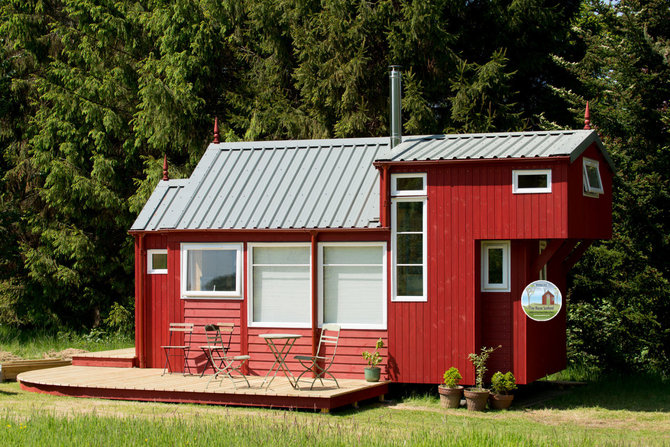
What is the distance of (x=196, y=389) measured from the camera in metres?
13.0

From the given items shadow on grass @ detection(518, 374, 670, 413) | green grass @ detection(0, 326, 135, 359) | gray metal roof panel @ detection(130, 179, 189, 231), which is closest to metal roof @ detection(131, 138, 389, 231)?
gray metal roof panel @ detection(130, 179, 189, 231)

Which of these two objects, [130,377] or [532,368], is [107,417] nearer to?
[130,377]

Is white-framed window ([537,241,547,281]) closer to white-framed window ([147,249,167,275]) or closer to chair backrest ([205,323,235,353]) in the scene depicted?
chair backrest ([205,323,235,353])

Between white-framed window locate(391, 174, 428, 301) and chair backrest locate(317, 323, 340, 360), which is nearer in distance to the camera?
white-framed window locate(391, 174, 428, 301)

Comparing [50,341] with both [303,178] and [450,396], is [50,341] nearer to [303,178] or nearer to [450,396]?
[303,178]

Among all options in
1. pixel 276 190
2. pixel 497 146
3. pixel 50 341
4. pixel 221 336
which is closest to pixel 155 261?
pixel 221 336

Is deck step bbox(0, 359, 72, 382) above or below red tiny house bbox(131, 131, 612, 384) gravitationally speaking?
below

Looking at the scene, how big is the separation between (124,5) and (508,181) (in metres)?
15.5

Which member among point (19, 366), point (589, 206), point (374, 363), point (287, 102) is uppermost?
point (287, 102)

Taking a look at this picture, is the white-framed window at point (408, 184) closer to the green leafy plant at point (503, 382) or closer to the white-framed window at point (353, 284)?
the white-framed window at point (353, 284)

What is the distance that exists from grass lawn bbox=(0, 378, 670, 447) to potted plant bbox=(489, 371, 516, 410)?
0.90 feet

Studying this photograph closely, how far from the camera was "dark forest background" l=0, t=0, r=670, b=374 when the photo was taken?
16.2m

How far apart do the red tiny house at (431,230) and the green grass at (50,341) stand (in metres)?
6.17

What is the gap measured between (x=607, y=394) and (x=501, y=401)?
2.42 metres
